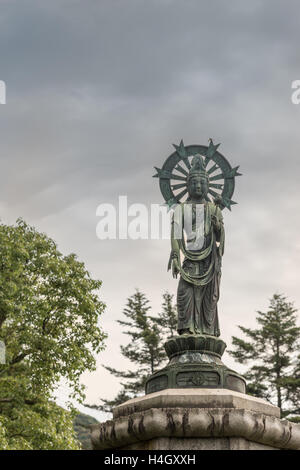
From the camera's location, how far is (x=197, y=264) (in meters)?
9.35

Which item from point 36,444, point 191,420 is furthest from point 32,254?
point 191,420

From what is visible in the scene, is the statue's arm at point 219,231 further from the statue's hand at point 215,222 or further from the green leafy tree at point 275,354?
the green leafy tree at point 275,354

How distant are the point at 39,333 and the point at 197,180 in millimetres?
8544

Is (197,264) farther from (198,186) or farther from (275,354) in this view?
(275,354)

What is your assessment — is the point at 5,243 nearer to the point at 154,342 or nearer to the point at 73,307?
the point at 73,307

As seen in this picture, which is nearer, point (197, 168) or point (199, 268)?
point (199, 268)

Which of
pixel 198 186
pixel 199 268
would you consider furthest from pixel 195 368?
pixel 198 186

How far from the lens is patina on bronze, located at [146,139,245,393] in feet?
26.8

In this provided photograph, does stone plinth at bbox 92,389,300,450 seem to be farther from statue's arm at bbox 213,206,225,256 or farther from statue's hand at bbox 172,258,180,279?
statue's arm at bbox 213,206,225,256

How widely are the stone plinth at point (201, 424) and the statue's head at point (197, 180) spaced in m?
3.27

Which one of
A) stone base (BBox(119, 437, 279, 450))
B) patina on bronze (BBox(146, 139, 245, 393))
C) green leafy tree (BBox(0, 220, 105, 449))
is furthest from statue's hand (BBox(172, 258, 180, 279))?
green leafy tree (BBox(0, 220, 105, 449))

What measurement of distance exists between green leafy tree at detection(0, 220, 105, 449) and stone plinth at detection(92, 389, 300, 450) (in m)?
7.86

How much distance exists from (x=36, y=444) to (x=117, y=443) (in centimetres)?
822
